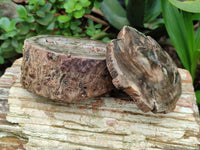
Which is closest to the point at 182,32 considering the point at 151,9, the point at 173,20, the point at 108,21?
the point at 173,20

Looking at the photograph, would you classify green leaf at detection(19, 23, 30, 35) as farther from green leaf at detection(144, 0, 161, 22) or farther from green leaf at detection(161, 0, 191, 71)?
green leaf at detection(144, 0, 161, 22)

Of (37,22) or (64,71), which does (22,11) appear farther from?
(64,71)

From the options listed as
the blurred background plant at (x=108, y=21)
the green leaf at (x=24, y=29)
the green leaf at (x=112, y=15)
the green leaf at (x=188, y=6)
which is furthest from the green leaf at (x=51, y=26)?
the green leaf at (x=188, y=6)

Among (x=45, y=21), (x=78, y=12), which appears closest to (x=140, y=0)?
(x=78, y=12)

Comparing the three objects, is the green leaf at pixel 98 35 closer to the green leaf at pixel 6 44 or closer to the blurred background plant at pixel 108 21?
the blurred background plant at pixel 108 21

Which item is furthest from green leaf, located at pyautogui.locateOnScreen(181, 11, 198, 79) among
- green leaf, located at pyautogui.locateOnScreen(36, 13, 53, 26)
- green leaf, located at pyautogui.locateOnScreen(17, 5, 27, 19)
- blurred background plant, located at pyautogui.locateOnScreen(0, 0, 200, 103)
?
green leaf, located at pyautogui.locateOnScreen(17, 5, 27, 19)
